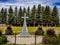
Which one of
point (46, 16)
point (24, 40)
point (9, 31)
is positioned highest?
point (46, 16)

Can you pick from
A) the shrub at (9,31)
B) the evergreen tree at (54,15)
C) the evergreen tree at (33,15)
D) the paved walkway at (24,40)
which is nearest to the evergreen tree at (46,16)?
the evergreen tree at (54,15)

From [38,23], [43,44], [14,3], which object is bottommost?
[43,44]

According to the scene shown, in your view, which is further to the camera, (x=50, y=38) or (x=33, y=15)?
(x=33, y=15)

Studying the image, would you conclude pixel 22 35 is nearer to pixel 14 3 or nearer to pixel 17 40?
pixel 17 40

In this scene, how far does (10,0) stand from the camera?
20.1 ft

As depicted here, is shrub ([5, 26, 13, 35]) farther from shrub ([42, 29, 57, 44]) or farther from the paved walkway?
shrub ([42, 29, 57, 44])

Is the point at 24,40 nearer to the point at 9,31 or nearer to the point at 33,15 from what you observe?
the point at 9,31

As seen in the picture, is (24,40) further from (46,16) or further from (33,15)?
(46,16)

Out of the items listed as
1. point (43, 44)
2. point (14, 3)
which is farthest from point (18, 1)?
point (43, 44)

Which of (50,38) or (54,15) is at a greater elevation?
(54,15)

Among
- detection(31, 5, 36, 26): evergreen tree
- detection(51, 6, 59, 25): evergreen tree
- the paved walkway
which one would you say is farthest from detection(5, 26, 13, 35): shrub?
detection(51, 6, 59, 25): evergreen tree

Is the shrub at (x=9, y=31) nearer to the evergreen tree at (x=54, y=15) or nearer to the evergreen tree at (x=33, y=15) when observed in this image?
the evergreen tree at (x=33, y=15)

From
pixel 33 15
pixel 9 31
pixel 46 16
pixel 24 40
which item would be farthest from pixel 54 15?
pixel 9 31

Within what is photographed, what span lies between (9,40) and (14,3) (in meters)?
0.76
